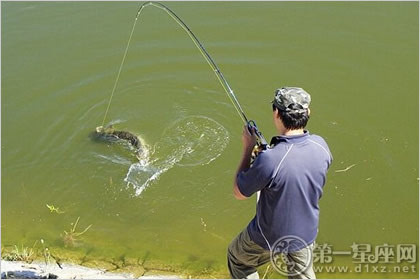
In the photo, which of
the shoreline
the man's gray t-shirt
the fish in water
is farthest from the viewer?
the fish in water

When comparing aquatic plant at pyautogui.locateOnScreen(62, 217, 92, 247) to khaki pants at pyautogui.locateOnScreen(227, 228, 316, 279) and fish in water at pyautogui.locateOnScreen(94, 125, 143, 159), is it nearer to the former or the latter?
fish in water at pyautogui.locateOnScreen(94, 125, 143, 159)

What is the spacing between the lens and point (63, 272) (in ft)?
17.7

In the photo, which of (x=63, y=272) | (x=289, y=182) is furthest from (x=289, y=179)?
(x=63, y=272)

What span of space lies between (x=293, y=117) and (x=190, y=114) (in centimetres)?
457

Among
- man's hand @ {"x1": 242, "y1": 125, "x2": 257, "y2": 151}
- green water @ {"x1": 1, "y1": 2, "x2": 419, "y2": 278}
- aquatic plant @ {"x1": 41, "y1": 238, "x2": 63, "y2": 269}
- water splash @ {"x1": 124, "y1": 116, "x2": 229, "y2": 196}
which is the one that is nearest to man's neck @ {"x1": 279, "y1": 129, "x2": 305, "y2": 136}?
man's hand @ {"x1": 242, "y1": 125, "x2": 257, "y2": 151}

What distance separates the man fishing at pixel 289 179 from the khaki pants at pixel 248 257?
11mm

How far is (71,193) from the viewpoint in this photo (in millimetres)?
6824

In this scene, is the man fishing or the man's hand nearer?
the man fishing

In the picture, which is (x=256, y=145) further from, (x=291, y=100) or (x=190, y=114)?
(x=190, y=114)

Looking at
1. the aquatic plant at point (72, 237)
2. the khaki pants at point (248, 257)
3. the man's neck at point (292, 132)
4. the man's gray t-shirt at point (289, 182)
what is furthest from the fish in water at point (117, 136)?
the man's neck at point (292, 132)

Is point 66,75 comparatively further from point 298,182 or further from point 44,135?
point 298,182

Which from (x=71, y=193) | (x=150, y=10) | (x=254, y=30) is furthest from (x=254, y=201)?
(x=150, y=10)

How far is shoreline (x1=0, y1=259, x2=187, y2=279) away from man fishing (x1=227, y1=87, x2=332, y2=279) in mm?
2189

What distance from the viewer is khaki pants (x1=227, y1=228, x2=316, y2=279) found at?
12.2 ft
